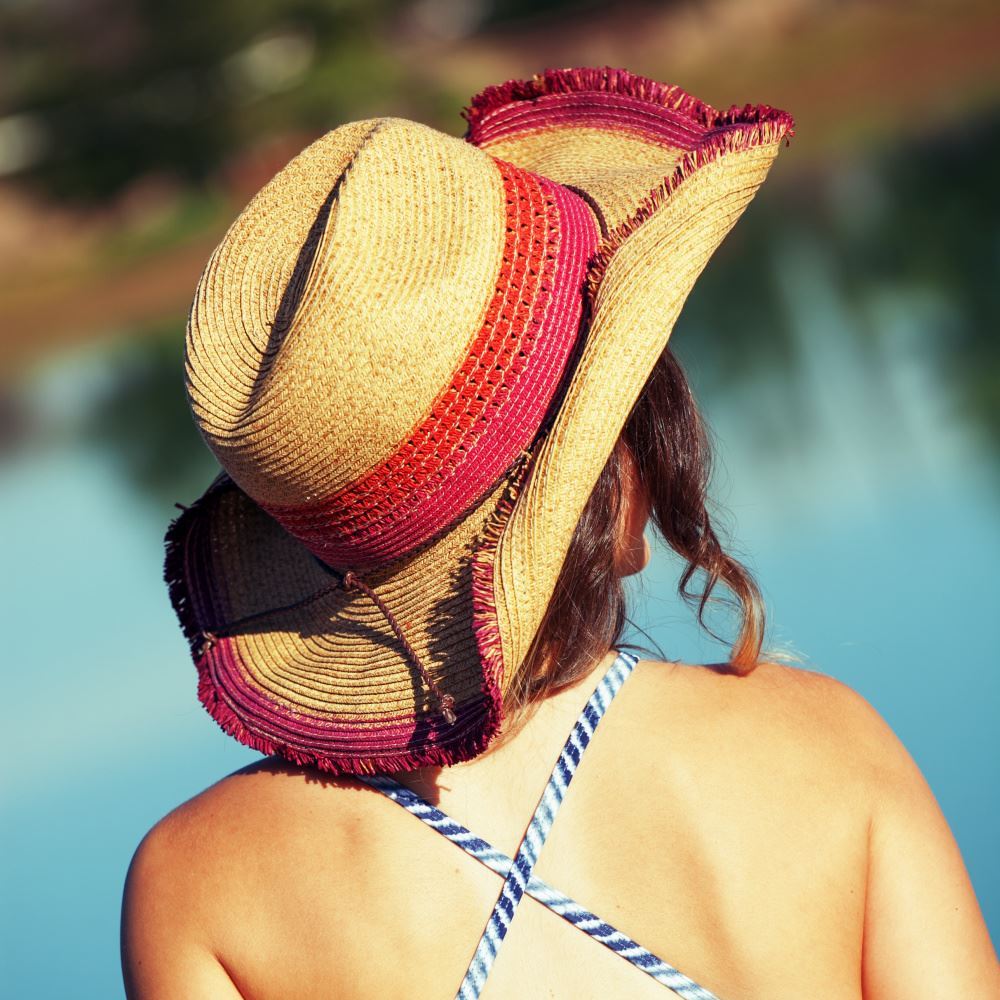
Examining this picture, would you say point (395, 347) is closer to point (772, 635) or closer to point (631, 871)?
point (631, 871)

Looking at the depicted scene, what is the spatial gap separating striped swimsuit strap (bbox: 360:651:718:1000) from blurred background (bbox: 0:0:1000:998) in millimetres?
1261

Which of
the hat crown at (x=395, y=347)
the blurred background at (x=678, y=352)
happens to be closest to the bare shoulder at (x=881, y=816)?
the hat crown at (x=395, y=347)

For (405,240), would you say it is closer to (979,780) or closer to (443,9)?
(979,780)

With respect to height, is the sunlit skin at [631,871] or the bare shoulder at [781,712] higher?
the bare shoulder at [781,712]

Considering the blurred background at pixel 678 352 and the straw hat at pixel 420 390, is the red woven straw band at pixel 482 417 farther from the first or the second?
the blurred background at pixel 678 352

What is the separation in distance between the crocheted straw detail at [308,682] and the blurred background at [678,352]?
3.82ft

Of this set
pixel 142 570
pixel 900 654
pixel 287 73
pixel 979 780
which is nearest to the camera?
pixel 979 780

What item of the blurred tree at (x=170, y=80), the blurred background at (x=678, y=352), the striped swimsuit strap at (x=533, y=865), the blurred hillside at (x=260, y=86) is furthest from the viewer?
the blurred tree at (x=170, y=80)

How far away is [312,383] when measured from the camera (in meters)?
1.10

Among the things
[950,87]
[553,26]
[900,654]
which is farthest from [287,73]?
[900,654]

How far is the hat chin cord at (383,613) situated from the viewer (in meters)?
1.14

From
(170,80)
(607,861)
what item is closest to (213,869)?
(607,861)

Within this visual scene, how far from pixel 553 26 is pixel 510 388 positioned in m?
15.9

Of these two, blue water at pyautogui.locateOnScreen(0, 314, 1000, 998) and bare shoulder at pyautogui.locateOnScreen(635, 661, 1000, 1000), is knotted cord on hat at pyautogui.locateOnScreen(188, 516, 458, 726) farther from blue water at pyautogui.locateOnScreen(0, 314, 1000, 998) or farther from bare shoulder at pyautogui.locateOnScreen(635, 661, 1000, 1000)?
blue water at pyautogui.locateOnScreen(0, 314, 1000, 998)
